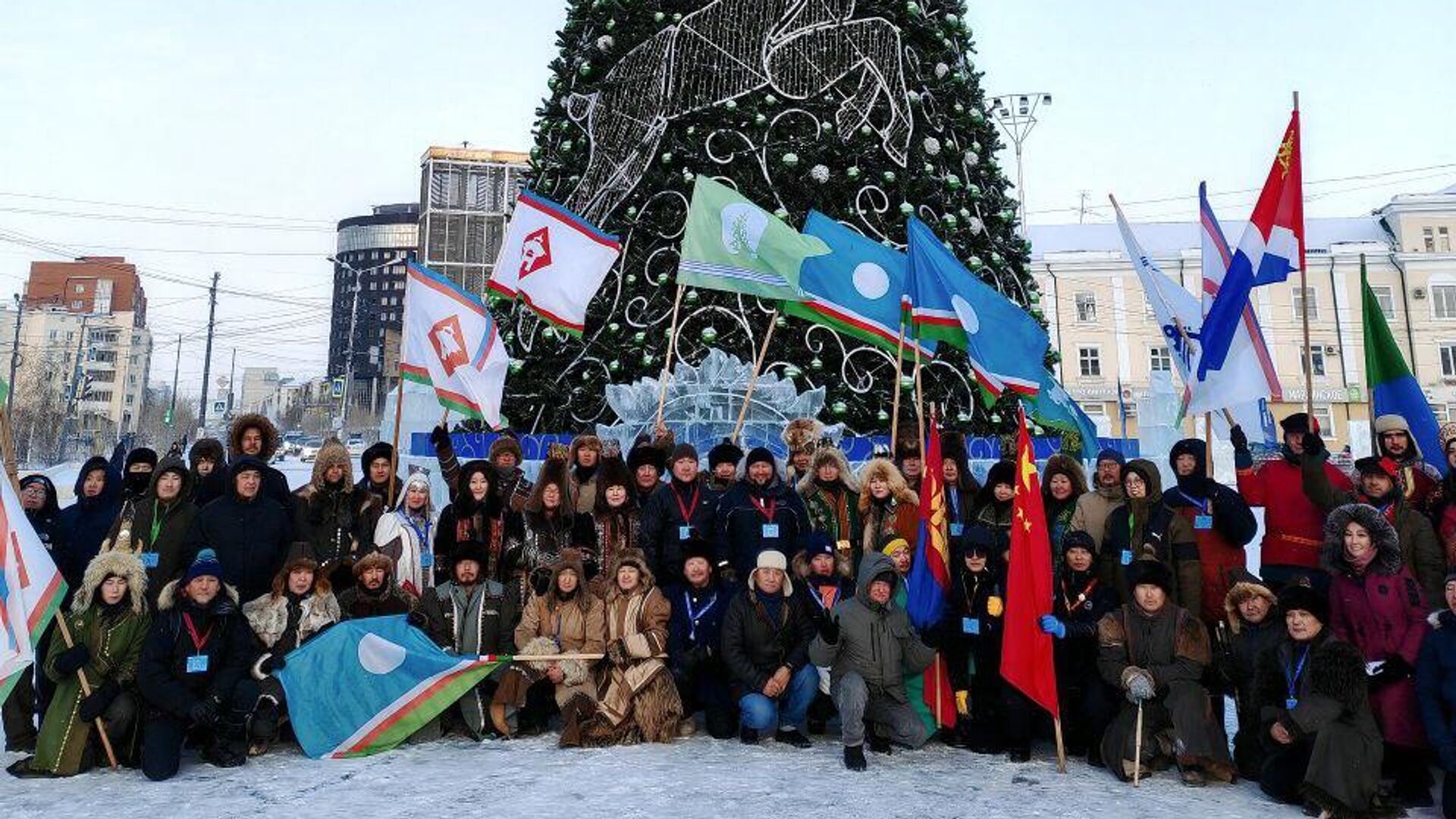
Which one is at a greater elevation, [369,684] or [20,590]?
[20,590]

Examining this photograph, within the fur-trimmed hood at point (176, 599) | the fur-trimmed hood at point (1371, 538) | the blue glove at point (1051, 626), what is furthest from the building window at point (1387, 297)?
the fur-trimmed hood at point (176, 599)

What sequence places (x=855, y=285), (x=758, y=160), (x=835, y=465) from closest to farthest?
1. (x=835, y=465)
2. (x=855, y=285)
3. (x=758, y=160)

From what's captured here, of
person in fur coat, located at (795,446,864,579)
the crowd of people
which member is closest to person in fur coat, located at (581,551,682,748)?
the crowd of people

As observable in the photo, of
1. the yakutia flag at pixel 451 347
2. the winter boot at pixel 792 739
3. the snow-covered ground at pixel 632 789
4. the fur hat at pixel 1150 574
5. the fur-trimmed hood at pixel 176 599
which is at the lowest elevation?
the snow-covered ground at pixel 632 789

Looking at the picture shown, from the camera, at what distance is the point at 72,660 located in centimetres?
450

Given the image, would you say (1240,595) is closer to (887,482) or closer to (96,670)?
(887,482)

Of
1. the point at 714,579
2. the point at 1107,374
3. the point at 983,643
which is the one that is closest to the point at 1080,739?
the point at 983,643

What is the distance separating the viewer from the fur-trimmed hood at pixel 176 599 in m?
4.72

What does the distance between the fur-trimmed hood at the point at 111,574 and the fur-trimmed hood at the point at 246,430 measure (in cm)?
107

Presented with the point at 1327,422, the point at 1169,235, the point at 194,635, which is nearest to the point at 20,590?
the point at 194,635

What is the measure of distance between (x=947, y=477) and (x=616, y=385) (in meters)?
4.19

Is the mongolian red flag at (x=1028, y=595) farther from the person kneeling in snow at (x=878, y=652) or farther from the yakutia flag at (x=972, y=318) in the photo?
the yakutia flag at (x=972, y=318)

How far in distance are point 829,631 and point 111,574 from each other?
3.70m

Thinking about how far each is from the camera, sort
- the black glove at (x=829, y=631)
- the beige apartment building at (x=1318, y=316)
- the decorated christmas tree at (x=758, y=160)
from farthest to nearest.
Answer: the beige apartment building at (x=1318, y=316) < the decorated christmas tree at (x=758, y=160) < the black glove at (x=829, y=631)
